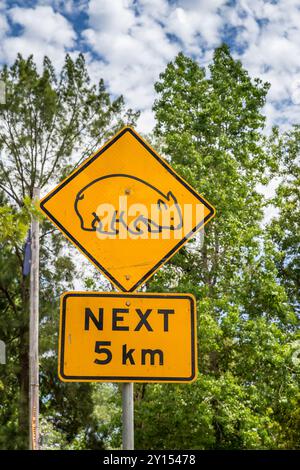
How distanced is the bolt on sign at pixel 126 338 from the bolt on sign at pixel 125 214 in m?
0.13

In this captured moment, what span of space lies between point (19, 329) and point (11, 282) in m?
1.47

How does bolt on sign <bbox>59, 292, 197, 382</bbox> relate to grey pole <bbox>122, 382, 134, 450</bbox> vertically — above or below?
above

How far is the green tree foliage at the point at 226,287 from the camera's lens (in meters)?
14.3

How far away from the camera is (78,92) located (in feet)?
60.7

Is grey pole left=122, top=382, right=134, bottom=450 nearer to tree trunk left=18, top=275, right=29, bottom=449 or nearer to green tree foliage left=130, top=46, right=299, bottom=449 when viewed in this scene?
green tree foliage left=130, top=46, right=299, bottom=449

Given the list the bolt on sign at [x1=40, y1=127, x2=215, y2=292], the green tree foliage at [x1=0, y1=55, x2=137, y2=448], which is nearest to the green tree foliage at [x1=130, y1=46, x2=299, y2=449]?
the green tree foliage at [x1=0, y1=55, x2=137, y2=448]

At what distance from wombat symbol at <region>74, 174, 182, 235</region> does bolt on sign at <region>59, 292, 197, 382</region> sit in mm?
328

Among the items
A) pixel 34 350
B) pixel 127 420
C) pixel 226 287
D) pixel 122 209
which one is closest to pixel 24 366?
pixel 34 350

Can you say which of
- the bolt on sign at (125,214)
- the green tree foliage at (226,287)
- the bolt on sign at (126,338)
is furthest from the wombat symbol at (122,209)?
the green tree foliage at (226,287)

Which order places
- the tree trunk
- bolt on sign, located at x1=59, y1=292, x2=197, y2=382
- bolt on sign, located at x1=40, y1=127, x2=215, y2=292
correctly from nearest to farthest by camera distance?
bolt on sign, located at x1=59, y1=292, x2=197, y2=382, bolt on sign, located at x1=40, y1=127, x2=215, y2=292, the tree trunk

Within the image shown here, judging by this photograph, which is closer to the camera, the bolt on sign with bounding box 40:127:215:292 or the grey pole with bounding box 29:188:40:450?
the bolt on sign with bounding box 40:127:215:292

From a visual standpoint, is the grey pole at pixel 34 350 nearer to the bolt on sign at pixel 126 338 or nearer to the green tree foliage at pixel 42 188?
the green tree foliage at pixel 42 188

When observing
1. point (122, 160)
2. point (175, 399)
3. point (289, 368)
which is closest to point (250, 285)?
point (289, 368)

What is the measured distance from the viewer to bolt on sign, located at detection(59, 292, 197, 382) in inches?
102
